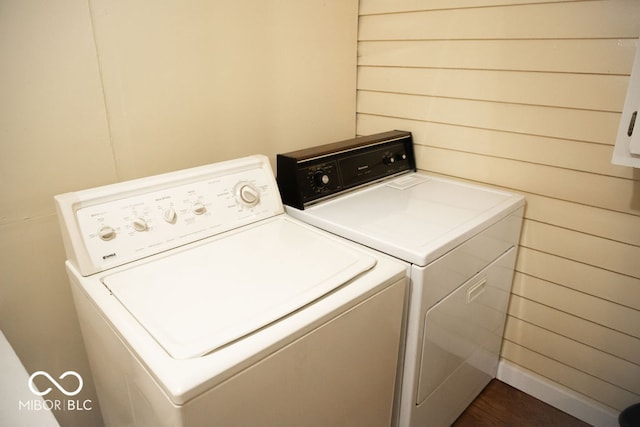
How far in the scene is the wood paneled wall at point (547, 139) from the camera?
4.60 ft

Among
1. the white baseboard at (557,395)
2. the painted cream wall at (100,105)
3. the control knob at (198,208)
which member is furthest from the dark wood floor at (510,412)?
the painted cream wall at (100,105)

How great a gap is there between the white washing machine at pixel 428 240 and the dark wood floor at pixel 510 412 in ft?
0.19

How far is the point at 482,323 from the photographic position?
5.26 ft

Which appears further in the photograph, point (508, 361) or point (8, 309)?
point (508, 361)

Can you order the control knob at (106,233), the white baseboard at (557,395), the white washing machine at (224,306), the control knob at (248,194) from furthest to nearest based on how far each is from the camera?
the white baseboard at (557,395) < the control knob at (248,194) < the control knob at (106,233) < the white washing machine at (224,306)

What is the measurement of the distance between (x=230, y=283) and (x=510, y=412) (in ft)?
4.61

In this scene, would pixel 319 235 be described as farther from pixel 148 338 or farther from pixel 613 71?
pixel 613 71

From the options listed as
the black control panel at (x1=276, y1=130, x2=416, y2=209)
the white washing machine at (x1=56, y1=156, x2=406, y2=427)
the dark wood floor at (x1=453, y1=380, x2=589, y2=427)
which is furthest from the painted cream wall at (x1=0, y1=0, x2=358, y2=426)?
the dark wood floor at (x1=453, y1=380, x2=589, y2=427)


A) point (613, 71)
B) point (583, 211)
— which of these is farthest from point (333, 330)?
point (613, 71)

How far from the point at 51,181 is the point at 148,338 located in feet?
2.15

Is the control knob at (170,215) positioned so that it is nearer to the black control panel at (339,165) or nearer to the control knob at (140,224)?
the control knob at (140,224)

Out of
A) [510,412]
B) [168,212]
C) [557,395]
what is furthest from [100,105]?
[557,395]

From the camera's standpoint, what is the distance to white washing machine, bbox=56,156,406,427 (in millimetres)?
818

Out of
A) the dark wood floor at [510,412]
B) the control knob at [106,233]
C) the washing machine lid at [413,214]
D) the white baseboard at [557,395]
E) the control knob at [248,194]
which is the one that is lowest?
the dark wood floor at [510,412]
